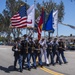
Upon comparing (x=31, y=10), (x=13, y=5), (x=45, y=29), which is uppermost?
(x=13, y=5)

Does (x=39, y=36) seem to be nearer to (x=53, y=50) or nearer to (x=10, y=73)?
(x=53, y=50)

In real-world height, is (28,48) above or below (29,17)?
below

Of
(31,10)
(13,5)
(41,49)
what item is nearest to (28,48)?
(41,49)

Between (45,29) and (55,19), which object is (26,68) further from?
(55,19)

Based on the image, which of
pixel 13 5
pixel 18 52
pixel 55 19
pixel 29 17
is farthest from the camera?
pixel 13 5

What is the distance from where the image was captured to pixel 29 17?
18.0 meters

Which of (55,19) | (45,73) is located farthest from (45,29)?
(45,73)

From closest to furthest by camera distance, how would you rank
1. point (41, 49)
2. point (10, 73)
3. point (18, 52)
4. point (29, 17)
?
1. point (10, 73)
2. point (18, 52)
3. point (41, 49)
4. point (29, 17)

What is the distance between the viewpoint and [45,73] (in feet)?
44.9

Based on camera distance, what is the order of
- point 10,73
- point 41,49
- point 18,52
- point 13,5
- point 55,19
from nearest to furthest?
1. point 10,73
2. point 18,52
3. point 41,49
4. point 55,19
5. point 13,5

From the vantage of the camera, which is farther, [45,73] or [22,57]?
[22,57]

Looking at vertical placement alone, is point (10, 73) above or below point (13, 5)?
below

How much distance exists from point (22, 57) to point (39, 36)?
2765 millimetres

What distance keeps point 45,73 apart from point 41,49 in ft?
9.93
